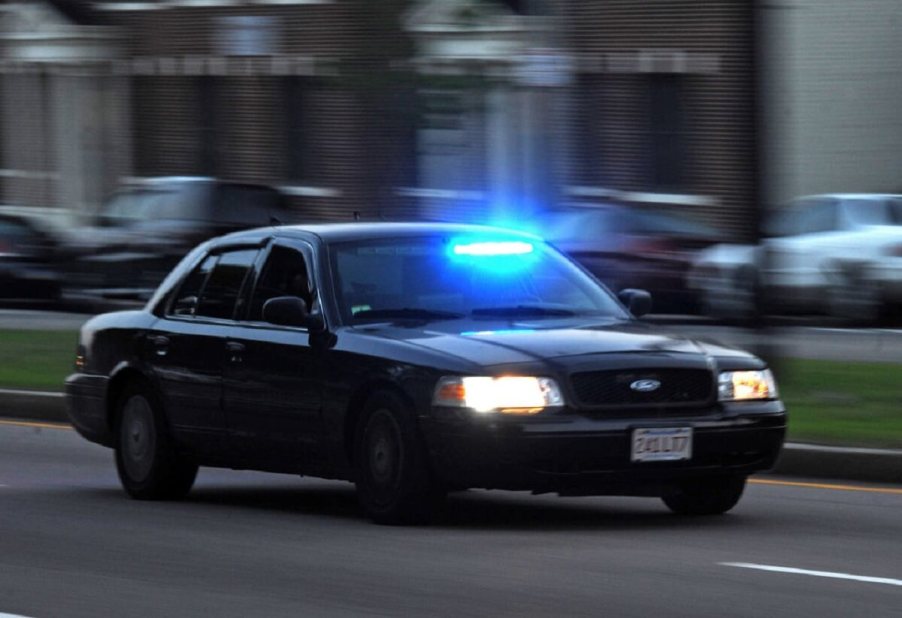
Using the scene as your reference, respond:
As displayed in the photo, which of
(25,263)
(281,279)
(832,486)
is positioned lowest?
(832,486)

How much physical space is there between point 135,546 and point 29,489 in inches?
111

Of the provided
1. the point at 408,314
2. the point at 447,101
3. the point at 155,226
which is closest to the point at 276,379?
the point at 408,314

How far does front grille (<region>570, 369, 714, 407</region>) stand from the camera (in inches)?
360

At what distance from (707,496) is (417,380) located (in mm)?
1672

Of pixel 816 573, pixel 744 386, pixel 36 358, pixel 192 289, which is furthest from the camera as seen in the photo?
pixel 36 358

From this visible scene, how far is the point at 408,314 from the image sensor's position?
1002 cm

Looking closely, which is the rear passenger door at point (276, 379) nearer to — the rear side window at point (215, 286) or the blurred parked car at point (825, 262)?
the rear side window at point (215, 286)

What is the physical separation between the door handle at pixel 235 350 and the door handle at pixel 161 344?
0.66 metres

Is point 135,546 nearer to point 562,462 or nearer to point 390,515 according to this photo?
point 390,515

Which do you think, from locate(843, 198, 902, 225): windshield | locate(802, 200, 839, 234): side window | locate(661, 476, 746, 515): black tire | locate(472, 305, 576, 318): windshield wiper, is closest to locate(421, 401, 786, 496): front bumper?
locate(661, 476, 746, 515): black tire

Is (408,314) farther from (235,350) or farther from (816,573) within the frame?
(816,573)

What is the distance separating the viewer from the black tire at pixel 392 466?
9.29 m

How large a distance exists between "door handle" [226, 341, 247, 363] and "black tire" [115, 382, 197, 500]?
797 millimetres

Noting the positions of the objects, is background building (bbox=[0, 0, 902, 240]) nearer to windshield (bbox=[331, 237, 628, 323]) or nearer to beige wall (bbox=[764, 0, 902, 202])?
beige wall (bbox=[764, 0, 902, 202])
